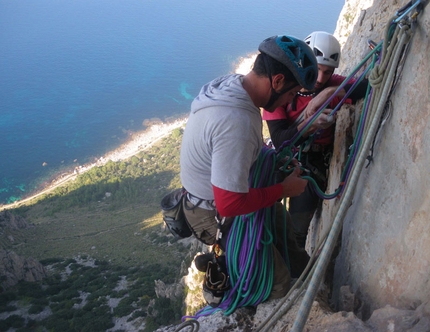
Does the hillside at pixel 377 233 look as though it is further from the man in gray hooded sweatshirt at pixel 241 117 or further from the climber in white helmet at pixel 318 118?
the man in gray hooded sweatshirt at pixel 241 117

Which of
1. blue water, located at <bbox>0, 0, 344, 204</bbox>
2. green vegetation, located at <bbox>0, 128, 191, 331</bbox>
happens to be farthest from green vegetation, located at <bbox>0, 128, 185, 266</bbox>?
blue water, located at <bbox>0, 0, 344, 204</bbox>

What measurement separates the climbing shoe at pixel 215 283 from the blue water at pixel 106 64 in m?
70.2

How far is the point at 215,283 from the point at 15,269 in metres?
36.7

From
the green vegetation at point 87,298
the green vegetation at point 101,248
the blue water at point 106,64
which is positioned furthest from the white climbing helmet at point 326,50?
the blue water at point 106,64

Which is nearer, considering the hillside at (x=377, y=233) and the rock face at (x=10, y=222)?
the hillside at (x=377, y=233)

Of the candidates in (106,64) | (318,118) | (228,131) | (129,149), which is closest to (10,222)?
(129,149)

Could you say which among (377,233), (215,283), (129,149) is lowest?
(215,283)

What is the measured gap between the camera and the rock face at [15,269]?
33594 millimetres

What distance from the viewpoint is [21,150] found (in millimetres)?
72000

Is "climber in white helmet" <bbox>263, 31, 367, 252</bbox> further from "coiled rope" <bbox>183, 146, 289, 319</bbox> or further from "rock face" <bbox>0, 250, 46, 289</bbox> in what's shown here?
"rock face" <bbox>0, 250, 46, 289</bbox>

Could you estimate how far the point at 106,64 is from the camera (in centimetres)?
8744

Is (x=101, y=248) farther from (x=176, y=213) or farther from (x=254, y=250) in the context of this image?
(x=254, y=250)

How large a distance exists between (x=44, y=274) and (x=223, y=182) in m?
38.1

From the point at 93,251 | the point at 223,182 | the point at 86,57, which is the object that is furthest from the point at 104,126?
the point at 223,182
